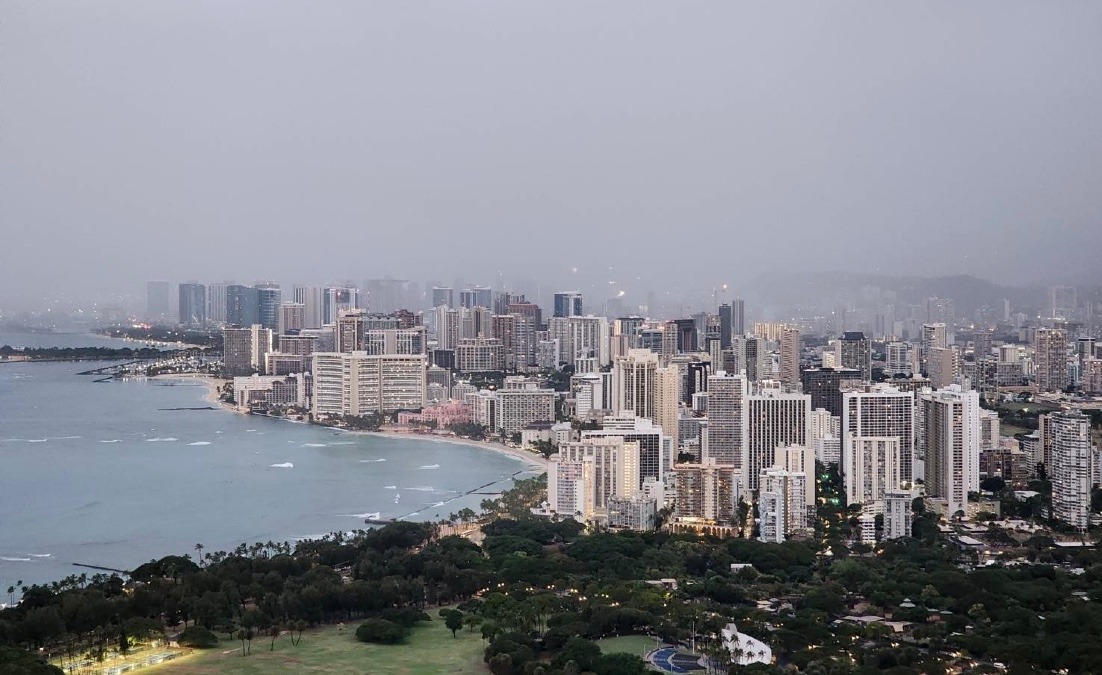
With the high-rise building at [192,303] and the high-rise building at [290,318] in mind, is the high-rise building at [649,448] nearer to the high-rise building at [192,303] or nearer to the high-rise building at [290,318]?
the high-rise building at [290,318]

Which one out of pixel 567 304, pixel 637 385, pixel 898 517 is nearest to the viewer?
pixel 898 517

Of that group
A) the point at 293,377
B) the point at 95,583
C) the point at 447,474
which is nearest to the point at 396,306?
the point at 293,377

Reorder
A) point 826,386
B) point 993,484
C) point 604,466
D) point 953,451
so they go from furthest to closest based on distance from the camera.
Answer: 1. point 826,386
2. point 993,484
3. point 953,451
4. point 604,466

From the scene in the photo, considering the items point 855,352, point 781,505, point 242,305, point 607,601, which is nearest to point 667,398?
point 855,352

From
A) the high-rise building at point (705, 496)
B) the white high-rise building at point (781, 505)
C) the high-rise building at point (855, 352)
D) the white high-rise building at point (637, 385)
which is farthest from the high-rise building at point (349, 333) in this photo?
the white high-rise building at point (781, 505)

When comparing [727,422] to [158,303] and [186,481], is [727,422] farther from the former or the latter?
Answer: [158,303]

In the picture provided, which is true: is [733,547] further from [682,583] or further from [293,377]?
[293,377]

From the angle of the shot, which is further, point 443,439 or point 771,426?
point 443,439
